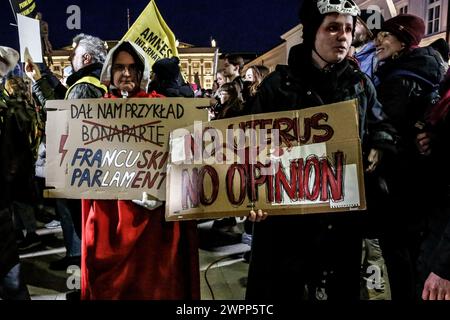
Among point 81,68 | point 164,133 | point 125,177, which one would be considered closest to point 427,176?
point 164,133

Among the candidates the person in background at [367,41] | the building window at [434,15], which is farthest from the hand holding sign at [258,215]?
the building window at [434,15]

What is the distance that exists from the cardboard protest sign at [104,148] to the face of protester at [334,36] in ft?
3.47

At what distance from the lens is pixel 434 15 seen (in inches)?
648

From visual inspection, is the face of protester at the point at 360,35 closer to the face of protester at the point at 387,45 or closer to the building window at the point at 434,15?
the face of protester at the point at 387,45

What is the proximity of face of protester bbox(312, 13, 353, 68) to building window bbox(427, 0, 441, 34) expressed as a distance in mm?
16618

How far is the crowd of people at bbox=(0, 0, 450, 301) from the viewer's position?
2.22m

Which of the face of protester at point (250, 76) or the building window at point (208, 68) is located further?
the building window at point (208, 68)

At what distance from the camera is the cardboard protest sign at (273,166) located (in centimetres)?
215

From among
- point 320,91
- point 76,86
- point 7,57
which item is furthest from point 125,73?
point 320,91

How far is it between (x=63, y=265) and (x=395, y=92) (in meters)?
3.85

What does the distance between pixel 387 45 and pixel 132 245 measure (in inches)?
96.5

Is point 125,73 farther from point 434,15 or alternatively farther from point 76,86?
point 434,15

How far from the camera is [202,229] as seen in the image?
20.2 ft
